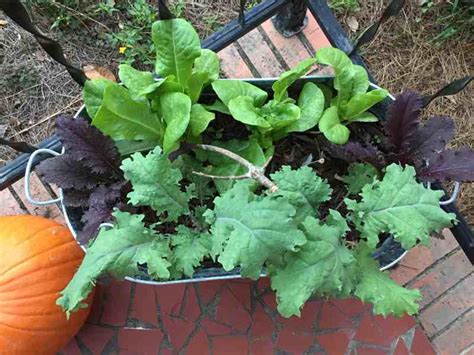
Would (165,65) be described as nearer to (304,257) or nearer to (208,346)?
(304,257)

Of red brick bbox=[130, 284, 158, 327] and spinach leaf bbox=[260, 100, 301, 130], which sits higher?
spinach leaf bbox=[260, 100, 301, 130]

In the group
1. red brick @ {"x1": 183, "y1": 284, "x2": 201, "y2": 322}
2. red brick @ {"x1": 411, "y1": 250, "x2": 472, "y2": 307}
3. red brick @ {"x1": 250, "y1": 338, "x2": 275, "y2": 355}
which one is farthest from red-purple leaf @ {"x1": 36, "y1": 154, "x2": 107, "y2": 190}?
red brick @ {"x1": 411, "y1": 250, "x2": 472, "y2": 307}

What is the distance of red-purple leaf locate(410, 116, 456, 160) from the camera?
1.05 meters

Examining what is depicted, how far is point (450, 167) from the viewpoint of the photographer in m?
1.03

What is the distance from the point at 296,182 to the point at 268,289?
0.59 meters

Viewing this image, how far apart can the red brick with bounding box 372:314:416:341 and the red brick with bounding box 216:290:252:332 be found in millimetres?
310

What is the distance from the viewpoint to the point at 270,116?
1.05 metres

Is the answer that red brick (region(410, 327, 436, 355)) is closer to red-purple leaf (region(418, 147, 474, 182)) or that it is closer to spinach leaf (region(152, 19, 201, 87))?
red-purple leaf (region(418, 147, 474, 182))

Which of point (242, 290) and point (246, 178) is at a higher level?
point (246, 178)

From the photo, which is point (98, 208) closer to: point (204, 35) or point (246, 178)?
point (246, 178)

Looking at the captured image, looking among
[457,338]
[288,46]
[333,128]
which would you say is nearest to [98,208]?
[333,128]

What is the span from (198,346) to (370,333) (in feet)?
1.36

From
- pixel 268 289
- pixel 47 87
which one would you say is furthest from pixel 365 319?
pixel 47 87

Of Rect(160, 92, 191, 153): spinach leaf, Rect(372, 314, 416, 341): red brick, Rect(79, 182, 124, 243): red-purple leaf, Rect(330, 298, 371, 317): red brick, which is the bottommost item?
Rect(372, 314, 416, 341): red brick
